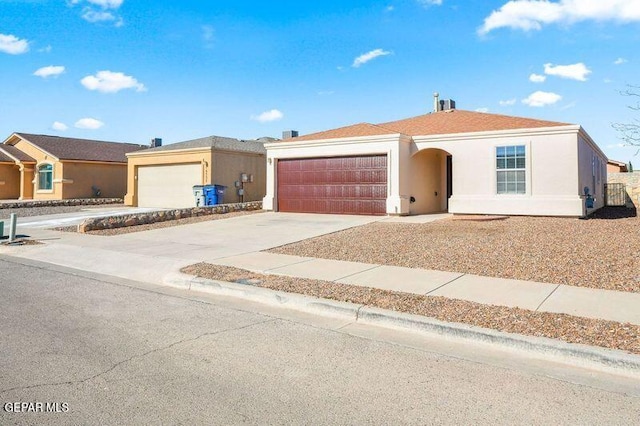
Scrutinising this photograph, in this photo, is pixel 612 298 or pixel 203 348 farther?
pixel 612 298

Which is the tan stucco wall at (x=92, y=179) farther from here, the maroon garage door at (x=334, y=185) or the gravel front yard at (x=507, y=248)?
the gravel front yard at (x=507, y=248)

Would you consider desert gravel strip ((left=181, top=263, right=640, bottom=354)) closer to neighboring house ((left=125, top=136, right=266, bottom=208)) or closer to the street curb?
the street curb

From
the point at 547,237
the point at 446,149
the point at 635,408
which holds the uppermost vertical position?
the point at 446,149

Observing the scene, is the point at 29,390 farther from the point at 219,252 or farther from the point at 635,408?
the point at 219,252

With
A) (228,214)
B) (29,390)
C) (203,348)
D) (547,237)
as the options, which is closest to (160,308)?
(203,348)

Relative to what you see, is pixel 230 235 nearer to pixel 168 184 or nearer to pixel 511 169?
pixel 511 169

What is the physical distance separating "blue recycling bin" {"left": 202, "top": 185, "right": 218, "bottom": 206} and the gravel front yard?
33.9 feet

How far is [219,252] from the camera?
11.4 meters

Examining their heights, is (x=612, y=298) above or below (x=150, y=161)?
below

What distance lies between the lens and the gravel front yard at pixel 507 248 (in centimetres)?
840

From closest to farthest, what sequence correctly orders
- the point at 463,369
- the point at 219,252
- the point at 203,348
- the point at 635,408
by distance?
the point at 635,408 < the point at 463,369 < the point at 203,348 < the point at 219,252

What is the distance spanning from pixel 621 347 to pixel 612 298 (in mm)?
2199

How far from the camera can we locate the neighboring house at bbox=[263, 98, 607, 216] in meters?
16.9

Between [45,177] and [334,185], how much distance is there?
2397cm
